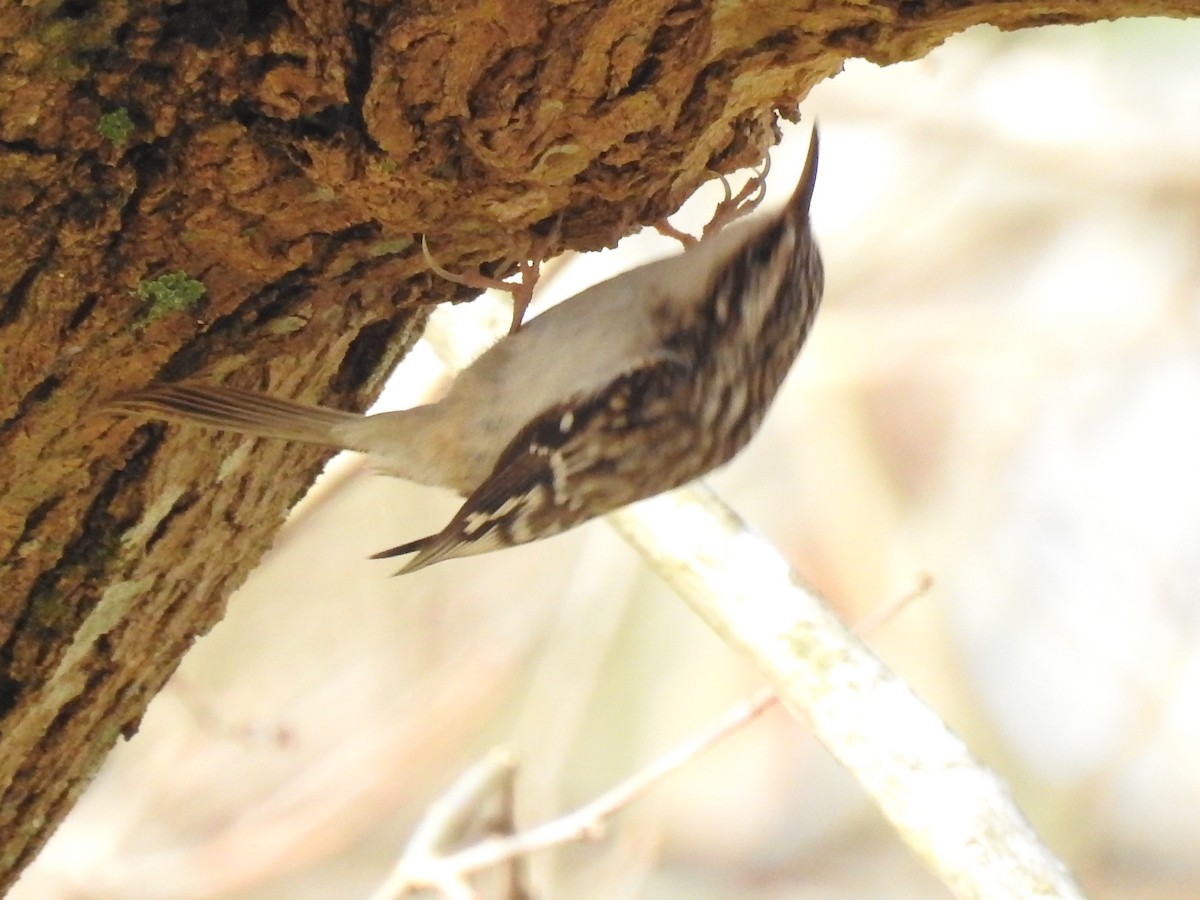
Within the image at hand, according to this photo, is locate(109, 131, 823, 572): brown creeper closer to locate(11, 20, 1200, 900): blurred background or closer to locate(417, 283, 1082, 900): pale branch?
locate(417, 283, 1082, 900): pale branch

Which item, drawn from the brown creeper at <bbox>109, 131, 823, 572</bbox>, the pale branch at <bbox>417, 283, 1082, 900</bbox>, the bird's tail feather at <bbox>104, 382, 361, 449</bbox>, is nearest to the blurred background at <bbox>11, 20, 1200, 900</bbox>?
the pale branch at <bbox>417, 283, 1082, 900</bbox>

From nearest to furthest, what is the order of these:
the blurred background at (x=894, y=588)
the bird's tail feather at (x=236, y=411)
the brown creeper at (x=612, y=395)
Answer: the bird's tail feather at (x=236, y=411) < the brown creeper at (x=612, y=395) < the blurred background at (x=894, y=588)

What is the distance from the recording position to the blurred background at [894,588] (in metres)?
3.57

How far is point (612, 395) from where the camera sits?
138cm

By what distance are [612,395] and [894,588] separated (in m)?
2.18

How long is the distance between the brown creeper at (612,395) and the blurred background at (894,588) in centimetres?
209

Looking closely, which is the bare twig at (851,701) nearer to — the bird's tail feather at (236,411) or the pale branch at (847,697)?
the pale branch at (847,697)

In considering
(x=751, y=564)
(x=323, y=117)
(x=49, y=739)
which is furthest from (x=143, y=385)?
(x=751, y=564)

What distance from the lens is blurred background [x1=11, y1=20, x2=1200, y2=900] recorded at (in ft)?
11.7

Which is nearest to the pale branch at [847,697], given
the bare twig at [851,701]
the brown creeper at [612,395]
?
the bare twig at [851,701]

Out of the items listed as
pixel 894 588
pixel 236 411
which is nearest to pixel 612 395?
pixel 236 411

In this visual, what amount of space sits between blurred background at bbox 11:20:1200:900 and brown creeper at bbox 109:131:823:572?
209 centimetres

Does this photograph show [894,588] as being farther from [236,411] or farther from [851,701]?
[236,411]

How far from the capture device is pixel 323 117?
2.98 feet
